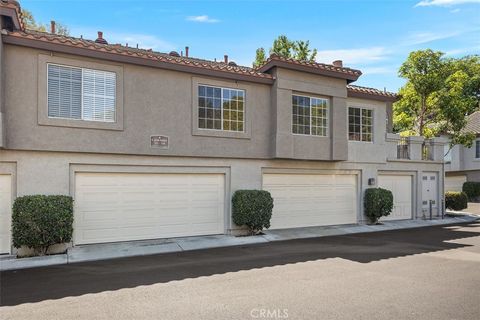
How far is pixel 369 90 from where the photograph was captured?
52.3ft

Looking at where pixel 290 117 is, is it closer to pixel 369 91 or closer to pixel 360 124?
pixel 360 124

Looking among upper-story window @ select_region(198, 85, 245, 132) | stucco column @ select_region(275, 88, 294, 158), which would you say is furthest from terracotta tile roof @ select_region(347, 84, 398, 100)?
upper-story window @ select_region(198, 85, 245, 132)

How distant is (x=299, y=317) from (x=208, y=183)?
7.64 m

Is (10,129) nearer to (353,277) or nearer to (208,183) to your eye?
(208,183)

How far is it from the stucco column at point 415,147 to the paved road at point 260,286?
25.0 ft

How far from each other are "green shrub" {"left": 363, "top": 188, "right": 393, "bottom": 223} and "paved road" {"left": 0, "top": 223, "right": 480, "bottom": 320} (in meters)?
4.64

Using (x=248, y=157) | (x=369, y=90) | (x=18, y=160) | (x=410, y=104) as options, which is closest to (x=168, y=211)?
(x=248, y=157)

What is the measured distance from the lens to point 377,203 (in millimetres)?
14953

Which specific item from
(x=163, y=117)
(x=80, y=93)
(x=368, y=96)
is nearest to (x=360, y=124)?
(x=368, y=96)

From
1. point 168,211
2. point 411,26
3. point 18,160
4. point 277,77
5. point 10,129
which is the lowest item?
point 168,211

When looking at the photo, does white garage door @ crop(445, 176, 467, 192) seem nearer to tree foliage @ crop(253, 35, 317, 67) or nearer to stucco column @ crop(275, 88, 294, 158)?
tree foliage @ crop(253, 35, 317, 67)

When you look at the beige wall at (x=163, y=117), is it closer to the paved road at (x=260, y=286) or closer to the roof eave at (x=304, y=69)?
the roof eave at (x=304, y=69)

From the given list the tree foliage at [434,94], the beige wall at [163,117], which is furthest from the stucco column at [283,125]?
the tree foliage at [434,94]

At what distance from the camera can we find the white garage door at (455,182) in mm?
29797
